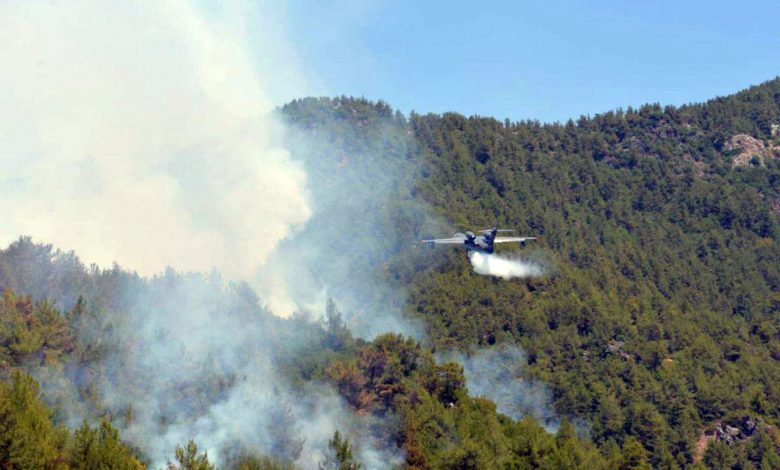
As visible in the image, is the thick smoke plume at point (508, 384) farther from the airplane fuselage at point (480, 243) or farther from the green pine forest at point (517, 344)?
the airplane fuselage at point (480, 243)

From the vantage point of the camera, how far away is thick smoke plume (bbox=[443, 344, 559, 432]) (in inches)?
5650

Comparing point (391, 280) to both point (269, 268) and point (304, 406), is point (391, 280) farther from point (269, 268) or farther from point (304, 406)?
point (304, 406)

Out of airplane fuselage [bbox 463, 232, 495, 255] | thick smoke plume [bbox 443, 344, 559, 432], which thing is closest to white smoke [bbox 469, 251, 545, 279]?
thick smoke plume [bbox 443, 344, 559, 432]

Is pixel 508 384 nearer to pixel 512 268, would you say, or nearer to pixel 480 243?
pixel 512 268

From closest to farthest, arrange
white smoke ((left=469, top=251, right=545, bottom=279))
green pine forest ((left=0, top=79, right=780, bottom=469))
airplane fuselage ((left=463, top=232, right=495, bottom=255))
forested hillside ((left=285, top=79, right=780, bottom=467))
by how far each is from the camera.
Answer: green pine forest ((left=0, top=79, right=780, bottom=469))
airplane fuselage ((left=463, top=232, right=495, bottom=255))
forested hillside ((left=285, top=79, right=780, bottom=467))
white smoke ((left=469, top=251, right=545, bottom=279))

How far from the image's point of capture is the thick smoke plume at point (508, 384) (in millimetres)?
143500

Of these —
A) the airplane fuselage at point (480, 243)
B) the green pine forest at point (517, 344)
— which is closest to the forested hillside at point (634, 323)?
the green pine forest at point (517, 344)

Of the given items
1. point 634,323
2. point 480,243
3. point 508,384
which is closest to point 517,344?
point 508,384

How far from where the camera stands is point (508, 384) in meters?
150

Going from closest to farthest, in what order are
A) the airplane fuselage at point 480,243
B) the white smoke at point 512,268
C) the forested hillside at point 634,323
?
the airplane fuselage at point 480,243 < the forested hillside at point 634,323 < the white smoke at point 512,268

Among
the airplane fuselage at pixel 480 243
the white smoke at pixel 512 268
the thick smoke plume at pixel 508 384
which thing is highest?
the airplane fuselage at pixel 480 243

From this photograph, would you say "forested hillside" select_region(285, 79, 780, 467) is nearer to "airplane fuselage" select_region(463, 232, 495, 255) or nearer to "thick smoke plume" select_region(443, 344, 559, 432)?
"thick smoke plume" select_region(443, 344, 559, 432)

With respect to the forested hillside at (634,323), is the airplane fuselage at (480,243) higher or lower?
higher

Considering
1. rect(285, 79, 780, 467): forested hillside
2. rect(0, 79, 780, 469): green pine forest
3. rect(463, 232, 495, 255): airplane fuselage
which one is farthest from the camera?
rect(285, 79, 780, 467): forested hillside
